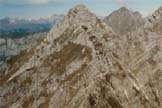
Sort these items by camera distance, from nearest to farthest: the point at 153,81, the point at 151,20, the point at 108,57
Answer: the point at 108,57 → the point at 153,81 → the point at 151,20

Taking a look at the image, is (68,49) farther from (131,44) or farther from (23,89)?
(131,44)

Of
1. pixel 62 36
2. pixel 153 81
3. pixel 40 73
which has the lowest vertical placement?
pixel 153 81

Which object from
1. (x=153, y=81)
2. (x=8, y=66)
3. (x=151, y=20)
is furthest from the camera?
(x=151, y=20)

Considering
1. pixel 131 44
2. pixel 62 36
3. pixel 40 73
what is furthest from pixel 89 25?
pixel 131 44

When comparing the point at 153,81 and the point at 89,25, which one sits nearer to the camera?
the point at 89,25

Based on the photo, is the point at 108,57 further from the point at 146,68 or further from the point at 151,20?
the point at 151,20

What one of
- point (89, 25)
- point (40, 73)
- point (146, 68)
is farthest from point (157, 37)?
point (40, 73)

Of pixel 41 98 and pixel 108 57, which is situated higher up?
pixel 108 57
